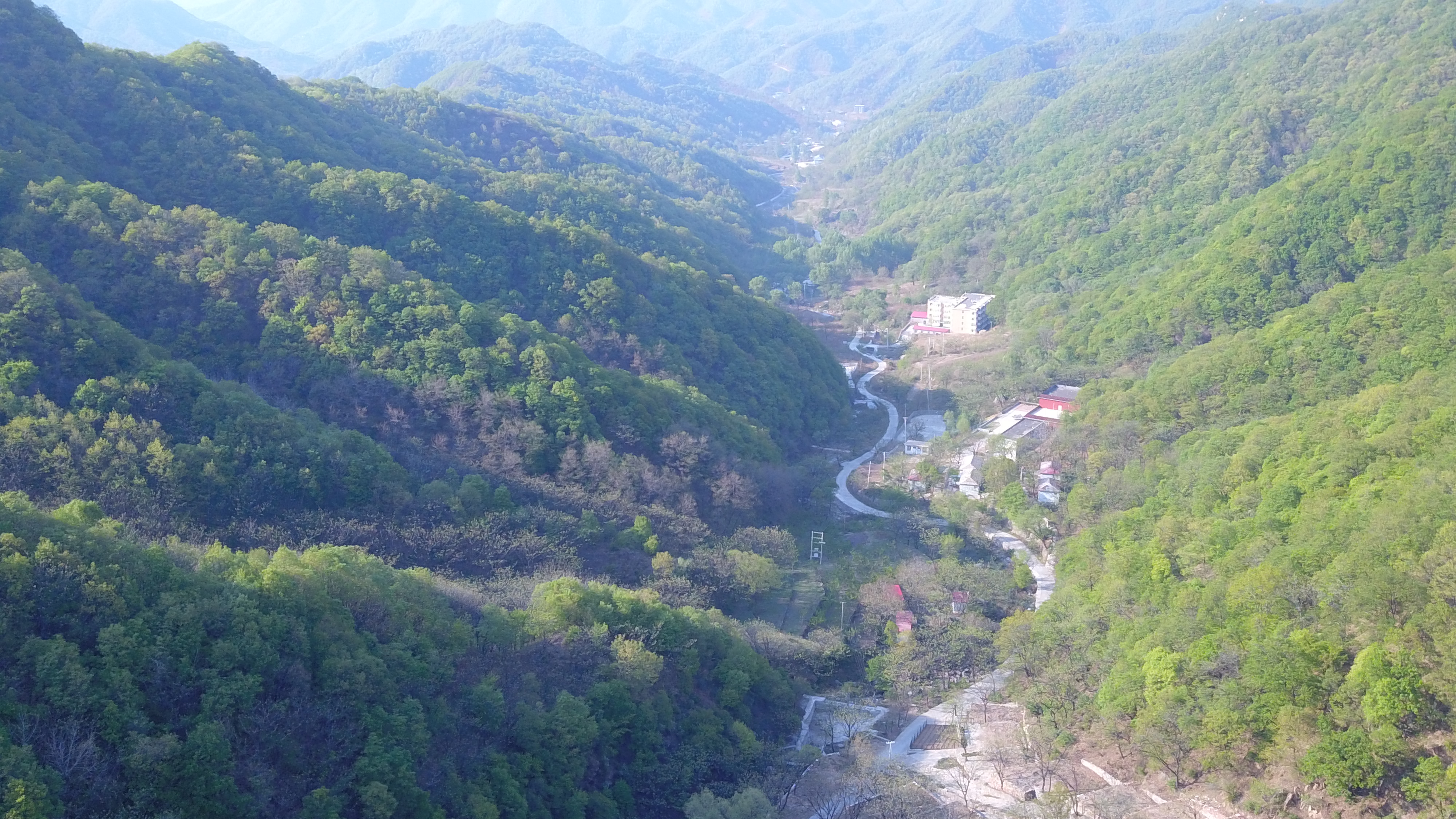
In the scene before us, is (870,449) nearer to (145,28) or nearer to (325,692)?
(325,692)

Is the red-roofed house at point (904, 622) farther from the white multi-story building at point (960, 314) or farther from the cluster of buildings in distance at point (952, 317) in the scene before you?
the white multi-story building at point (960, 314)

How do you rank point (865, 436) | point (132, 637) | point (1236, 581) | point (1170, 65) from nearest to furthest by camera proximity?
point (132, 637) < point (1236, 581) < point (865, 436) < point (1170, 65)

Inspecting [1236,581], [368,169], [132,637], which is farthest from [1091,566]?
[368,169]

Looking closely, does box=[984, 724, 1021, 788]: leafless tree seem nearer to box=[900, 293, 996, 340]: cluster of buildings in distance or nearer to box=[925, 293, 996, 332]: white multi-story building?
box=[900, 293, 996, 340]: cluster of buildings in distance

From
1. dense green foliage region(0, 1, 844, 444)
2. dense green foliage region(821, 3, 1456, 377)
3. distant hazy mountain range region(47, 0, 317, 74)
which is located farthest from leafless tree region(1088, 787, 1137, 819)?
distant hazy mountain range region(47, 0, 317, 74)

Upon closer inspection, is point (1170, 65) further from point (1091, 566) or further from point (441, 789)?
point (441, 789)

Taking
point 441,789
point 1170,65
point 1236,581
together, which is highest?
point 1170,65

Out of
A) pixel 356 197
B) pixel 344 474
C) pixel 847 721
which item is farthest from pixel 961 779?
pixel 356 197
